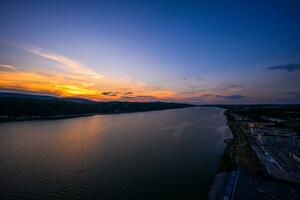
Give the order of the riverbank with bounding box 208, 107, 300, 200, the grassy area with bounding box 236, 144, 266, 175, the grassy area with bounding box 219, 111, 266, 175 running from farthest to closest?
the grassy area with bounding box 219, 111, 266, 175 < the grassy area with bounding box 236, 144, 266, 175 < the riverbank with bounding box 208, 107, 300, 200

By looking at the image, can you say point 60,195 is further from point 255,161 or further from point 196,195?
point 255,161

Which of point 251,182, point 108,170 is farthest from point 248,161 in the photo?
point 108,170

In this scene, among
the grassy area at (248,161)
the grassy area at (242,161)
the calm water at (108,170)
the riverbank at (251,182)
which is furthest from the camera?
the grassy area at (242,161)

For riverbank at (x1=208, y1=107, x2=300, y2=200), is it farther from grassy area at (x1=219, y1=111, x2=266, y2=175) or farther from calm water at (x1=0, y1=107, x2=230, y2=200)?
calm water at (x1=0, y1=107, x2=230, y2=200)

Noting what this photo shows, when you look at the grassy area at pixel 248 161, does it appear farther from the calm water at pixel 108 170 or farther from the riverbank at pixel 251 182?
the calm water at pixel 108 170

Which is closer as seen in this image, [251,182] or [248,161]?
[251,182]

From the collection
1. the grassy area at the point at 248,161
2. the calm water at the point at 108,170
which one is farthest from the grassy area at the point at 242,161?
the calm water at the point at 108,170

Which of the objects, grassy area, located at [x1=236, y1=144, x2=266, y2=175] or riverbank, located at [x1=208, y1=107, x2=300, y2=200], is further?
grassy area, located at [x1=236, y1=144, x2=266, y2=175]

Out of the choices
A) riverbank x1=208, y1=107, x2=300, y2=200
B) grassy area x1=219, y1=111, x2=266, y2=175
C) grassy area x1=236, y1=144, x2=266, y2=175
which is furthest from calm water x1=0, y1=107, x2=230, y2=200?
grassy area x1=236, y1=144, x2=266, y2=175

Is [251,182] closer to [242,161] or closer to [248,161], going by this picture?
[242,161]

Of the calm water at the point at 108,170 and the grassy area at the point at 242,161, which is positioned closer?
the calm water at the point at 108,170

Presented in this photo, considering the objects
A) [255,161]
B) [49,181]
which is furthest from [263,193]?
[49,181]
